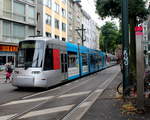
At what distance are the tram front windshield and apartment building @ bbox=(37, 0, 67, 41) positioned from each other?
26910mm

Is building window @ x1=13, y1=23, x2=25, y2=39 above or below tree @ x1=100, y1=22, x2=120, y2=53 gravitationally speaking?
below

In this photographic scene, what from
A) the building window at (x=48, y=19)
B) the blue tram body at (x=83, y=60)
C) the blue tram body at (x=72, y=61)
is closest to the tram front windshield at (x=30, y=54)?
the blue tram body at (x=72, y=61)

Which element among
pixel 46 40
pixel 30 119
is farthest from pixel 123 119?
pixel 46 40

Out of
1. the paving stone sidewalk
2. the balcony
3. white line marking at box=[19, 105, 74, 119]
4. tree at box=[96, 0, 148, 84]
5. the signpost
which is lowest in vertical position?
white line marking at box=[19, 105, 74, 119]

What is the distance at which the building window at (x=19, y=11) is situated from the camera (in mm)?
32763

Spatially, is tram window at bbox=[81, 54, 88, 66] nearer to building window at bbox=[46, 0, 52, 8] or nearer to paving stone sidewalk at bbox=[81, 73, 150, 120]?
paving stone sidewalk at bbox=[81, 73, 150, 120]

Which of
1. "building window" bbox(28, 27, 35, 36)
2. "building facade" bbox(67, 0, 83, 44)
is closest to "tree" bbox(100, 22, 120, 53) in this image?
"building facade" bbox(67, 0, 83, 44)

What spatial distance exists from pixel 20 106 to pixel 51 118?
7.21 feet

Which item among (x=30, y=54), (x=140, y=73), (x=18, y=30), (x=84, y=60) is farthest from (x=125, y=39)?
(x=18, y=30)

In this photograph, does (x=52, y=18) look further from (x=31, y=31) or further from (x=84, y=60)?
(x=84, y=60)

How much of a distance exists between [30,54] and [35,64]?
2.09 ft

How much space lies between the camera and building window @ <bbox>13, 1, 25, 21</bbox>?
107ft

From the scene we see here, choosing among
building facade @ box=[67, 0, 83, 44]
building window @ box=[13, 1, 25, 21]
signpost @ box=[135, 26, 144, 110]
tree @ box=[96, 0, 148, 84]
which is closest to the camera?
signpost @ box=[135, 26, 144, 110]

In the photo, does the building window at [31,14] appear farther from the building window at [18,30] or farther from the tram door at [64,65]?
the tram door at [64,65]
